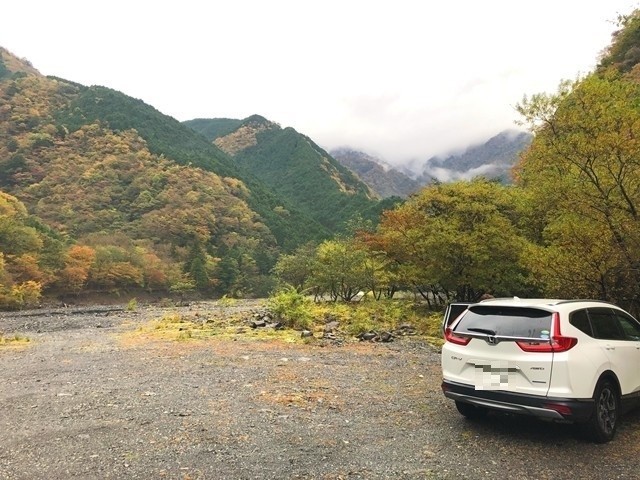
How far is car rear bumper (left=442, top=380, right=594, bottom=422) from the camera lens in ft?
16.5

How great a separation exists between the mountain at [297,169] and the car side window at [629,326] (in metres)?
100

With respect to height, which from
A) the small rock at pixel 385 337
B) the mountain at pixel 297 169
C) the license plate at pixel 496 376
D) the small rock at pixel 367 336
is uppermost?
the mountain at pixel 297 169

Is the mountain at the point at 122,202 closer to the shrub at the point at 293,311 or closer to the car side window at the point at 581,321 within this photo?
the shrub at the point at 293,311

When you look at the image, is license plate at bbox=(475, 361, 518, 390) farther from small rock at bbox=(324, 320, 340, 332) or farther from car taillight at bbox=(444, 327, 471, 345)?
small rock at bbox=(324, 320, 340, 332)

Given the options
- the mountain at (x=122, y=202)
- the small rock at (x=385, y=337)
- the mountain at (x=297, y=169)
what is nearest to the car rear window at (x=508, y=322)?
the small rock at (x=385, y=337)

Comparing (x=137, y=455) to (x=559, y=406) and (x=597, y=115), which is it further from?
(x=597, y=115)

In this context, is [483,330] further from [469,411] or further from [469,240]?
[469,240]

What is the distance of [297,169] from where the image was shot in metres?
152

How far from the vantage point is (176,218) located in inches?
3273

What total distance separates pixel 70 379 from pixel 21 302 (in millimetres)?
42493

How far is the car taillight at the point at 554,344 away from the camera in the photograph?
520cm

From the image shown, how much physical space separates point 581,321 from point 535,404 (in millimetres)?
1218

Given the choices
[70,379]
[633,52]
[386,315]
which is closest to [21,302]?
[386,315]

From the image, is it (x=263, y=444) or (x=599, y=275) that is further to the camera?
(x=599, y=275)
